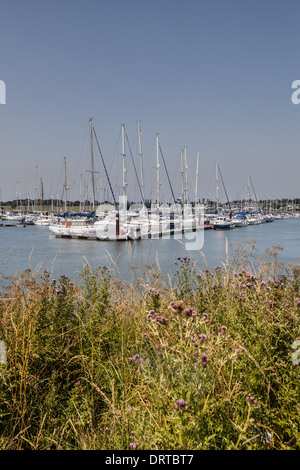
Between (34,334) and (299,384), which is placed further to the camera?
(34,334)

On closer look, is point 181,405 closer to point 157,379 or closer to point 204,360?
point 204,360

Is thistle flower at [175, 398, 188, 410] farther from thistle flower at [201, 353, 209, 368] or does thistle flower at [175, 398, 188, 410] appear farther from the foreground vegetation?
thistle flower at [201, 353, 209, 368]

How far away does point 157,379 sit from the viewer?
75.9 inches

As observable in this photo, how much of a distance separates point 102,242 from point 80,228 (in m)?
4.99

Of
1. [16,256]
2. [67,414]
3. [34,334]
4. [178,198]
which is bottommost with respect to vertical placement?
[16,256]

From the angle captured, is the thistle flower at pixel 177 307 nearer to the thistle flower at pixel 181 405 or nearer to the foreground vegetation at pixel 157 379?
the foreground vegetation at pixel 157 379

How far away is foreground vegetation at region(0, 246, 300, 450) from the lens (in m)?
1.77

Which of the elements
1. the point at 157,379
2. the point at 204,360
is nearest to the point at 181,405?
the point at 204,360

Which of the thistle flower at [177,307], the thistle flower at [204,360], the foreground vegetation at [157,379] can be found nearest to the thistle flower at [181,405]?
the foreground vegetation at [157,379]

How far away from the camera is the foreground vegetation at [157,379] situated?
177 centimetres

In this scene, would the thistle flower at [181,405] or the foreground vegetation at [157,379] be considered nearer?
the thistle flower at [181,405]
